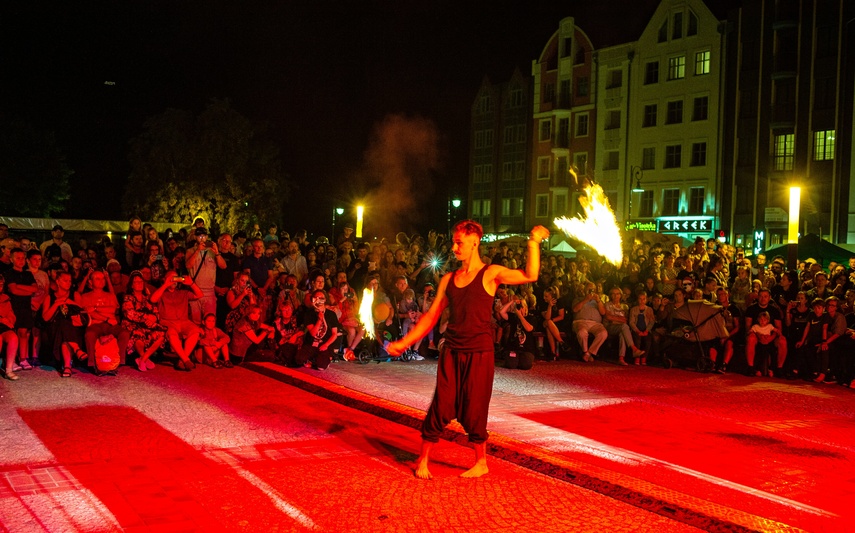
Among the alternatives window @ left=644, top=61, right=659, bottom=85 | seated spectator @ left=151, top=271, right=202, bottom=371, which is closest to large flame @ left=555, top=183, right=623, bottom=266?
seated spectator @ left=151, top=271, right=202, bottom=371

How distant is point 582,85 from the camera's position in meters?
53.2

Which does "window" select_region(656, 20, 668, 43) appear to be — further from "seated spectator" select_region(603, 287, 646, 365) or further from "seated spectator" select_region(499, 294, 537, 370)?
"seated spectator" select_region(499, 294, 537, 370)

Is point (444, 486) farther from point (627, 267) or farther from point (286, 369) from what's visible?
point (627, 267)

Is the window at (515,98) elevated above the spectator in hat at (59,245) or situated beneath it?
elevated above

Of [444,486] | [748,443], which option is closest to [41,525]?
[444,486]

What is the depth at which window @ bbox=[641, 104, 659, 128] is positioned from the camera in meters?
48.5

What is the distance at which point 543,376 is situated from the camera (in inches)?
487

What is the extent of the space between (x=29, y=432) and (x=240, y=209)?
137 ft

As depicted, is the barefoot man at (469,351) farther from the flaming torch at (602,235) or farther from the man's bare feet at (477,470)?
the flaming torch at (602,235)

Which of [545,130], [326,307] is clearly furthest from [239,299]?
[545,130]

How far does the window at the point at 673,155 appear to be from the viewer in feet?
155

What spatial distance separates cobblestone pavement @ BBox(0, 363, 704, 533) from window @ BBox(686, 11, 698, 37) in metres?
43.5

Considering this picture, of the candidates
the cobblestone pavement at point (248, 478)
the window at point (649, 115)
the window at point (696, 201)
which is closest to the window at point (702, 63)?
the window at point (649, 115)

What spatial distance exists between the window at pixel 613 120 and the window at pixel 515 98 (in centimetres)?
913
